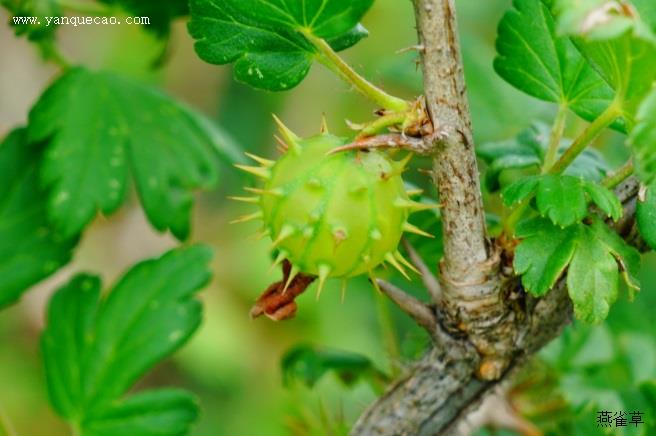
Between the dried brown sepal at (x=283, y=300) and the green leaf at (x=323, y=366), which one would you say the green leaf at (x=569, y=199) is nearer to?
the dried brown sepal at (x=283, y=300)

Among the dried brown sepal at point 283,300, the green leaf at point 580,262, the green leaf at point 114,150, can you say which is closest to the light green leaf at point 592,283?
the green leaf at point 580,262

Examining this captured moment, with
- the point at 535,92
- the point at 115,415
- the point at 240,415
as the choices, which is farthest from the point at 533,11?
the point at 240,415

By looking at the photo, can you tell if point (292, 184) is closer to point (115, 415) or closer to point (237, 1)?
point (237, 1)

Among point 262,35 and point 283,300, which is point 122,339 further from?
point 262,35

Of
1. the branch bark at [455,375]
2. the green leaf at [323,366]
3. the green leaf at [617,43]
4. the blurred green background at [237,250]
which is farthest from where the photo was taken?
the blurred green background at [237,250]

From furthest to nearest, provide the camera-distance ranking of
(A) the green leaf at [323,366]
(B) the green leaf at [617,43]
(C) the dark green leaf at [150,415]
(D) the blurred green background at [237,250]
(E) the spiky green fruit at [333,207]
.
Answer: (D) the blurred green background at [237,250] < (A) the green leaf at [323,366] < (C) the dark green leaf at [150,415] < (E) the spiky green fruit at [333,207] < (B) the green leaf at [617,43]

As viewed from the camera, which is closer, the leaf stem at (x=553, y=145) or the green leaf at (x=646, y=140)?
the green leaf at (x=646, y=140)
